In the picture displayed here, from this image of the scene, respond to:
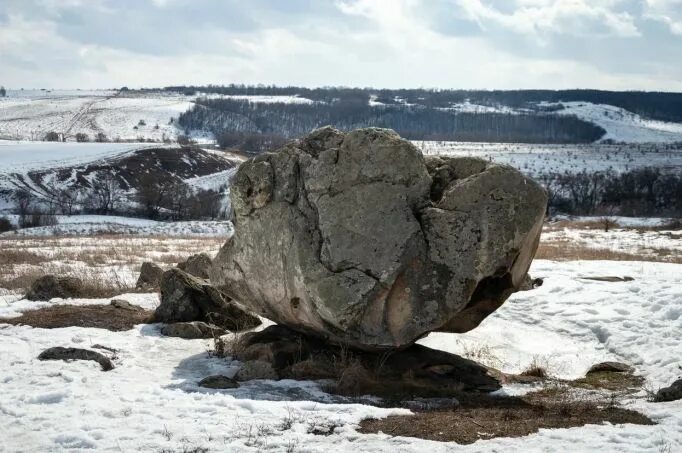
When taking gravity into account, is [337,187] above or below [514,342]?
above

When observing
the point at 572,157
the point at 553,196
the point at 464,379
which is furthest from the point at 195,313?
the point at 572,157

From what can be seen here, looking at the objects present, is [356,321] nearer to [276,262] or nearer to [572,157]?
[276,262]

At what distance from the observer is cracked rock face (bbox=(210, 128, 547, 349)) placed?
414 inches

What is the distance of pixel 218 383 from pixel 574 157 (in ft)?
487

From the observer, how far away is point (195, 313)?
1457 cm

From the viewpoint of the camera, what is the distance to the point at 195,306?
48.1 ft

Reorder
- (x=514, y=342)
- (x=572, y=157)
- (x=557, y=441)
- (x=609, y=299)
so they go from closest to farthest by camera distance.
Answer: (x=557, y=441)
(x=514, y=342)
(x=609, y=299)
(x=572, y=157)

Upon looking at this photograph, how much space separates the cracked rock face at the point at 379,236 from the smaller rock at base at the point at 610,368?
2233mm

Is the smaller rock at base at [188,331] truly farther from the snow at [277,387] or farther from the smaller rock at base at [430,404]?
the smaller rock at base at [430,404]

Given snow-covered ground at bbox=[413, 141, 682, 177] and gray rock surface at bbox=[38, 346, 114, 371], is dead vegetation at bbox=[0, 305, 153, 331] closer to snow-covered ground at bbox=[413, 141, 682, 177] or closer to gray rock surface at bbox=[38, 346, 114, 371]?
gray rock surface at bbox=[38, 346, 114, 371]

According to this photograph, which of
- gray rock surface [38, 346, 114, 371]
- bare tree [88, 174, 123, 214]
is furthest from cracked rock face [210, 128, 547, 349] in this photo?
bare tree [88, 174, 123, 214]

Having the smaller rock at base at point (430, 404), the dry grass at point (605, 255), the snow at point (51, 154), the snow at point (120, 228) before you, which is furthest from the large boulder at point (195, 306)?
the snow at point (51, 154)

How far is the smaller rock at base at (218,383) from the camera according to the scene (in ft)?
32.5

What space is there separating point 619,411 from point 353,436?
3614 millimetres
